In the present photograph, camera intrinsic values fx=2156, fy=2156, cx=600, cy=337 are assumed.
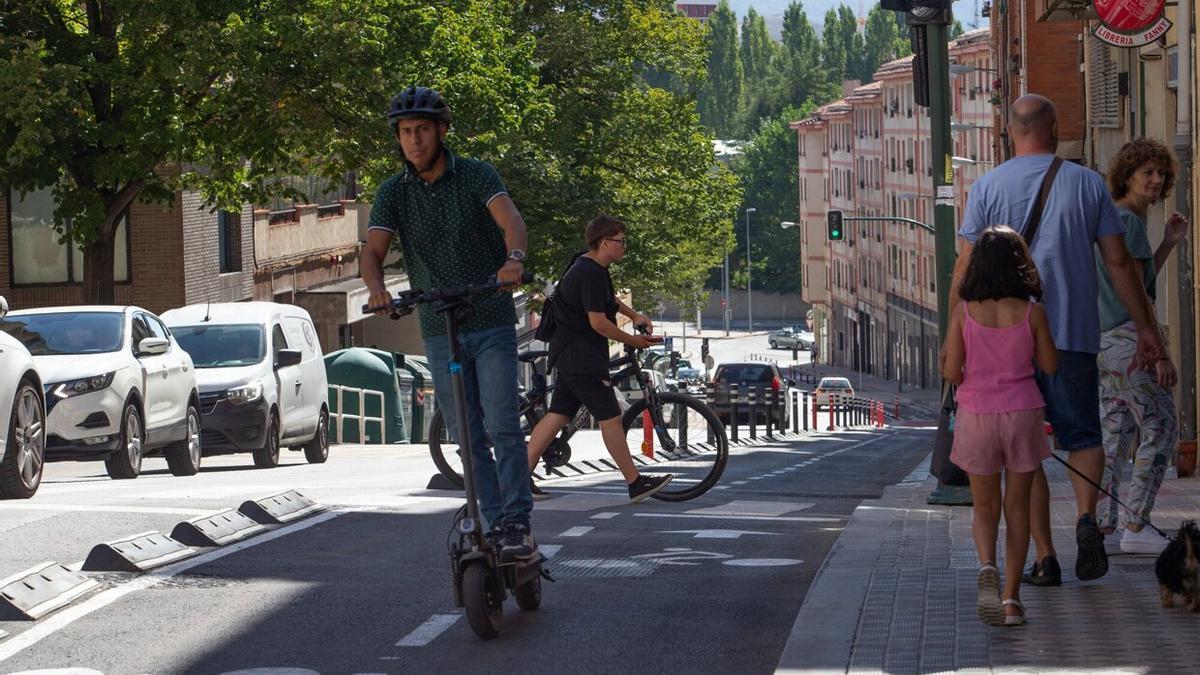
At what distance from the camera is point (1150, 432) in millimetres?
9109

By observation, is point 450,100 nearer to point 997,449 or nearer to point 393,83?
point 393,83

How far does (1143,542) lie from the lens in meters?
9.18

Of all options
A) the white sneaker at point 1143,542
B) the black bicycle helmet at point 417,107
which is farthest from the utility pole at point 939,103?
the black bicycle helmet at point 417,107

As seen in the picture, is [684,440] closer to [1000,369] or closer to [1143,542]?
[1143,542]

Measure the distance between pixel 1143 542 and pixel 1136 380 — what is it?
0.70 metres

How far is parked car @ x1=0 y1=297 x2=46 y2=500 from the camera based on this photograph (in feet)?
43.8

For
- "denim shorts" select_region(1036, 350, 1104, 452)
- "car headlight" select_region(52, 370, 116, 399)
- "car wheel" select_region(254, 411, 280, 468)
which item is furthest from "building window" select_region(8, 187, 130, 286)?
"denim shorts" select_region(1036, 350, 1104, 452)

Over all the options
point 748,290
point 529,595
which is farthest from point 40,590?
point 748,290

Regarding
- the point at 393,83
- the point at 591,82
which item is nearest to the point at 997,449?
the point at 393,83

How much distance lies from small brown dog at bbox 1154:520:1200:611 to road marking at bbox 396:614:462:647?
256 centimetres

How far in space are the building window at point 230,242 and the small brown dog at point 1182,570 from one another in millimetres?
40115

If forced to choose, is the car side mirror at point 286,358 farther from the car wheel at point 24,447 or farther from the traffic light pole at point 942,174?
the traffic light pole at point 942,174

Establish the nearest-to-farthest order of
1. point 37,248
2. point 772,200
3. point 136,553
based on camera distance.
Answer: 1. point 136,553
2. point 37,248
3. point 772,200

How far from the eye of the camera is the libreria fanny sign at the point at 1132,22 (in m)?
19.2
